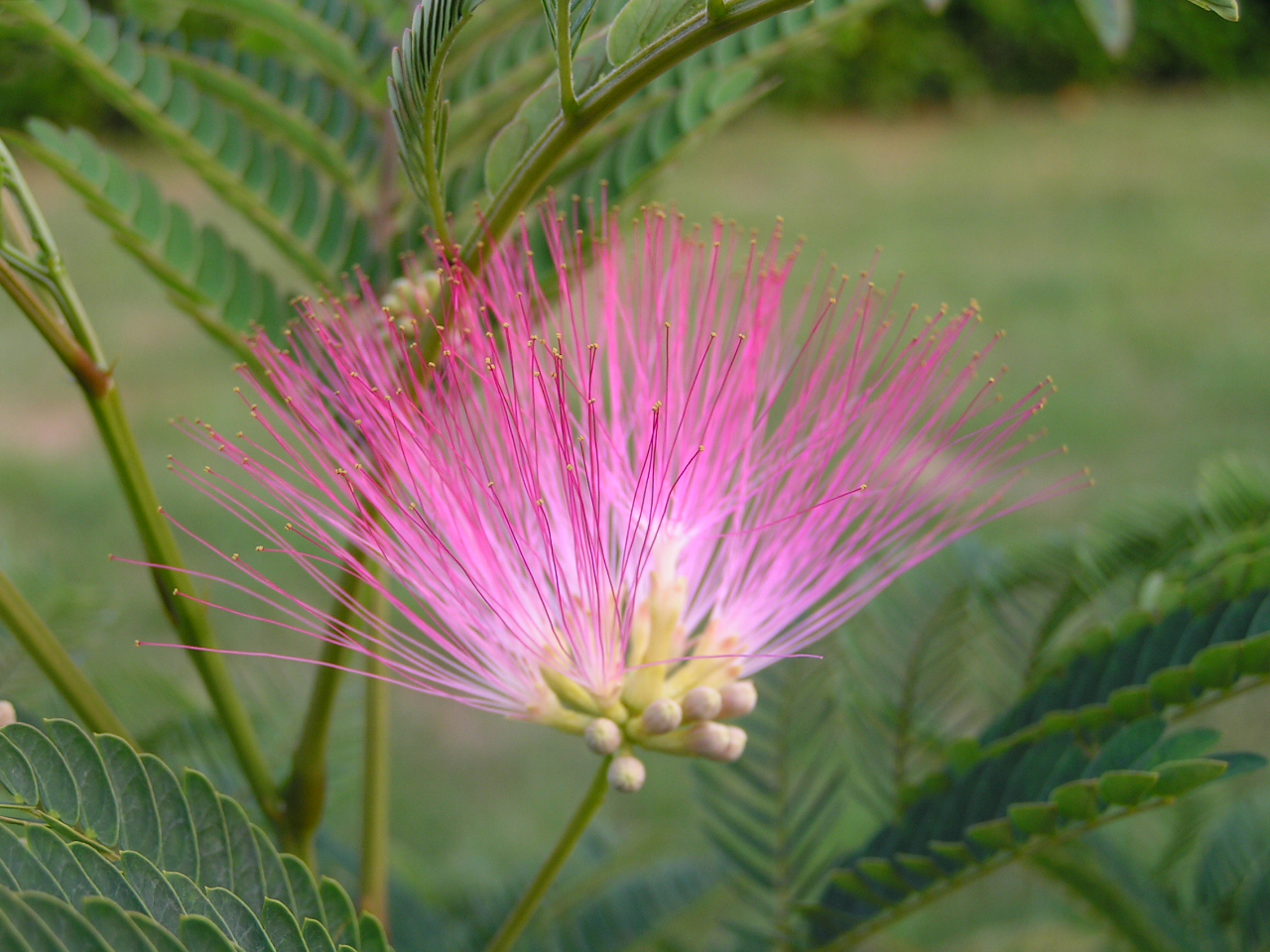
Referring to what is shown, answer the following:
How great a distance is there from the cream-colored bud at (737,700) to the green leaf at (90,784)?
0.37m

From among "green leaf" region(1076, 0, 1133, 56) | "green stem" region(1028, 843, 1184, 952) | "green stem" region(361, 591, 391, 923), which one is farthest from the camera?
"green stem" region(1028, 843, 1184, 952)

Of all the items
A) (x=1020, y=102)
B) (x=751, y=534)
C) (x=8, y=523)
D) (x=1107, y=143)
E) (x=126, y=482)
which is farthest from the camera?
(x=1020, y=102)

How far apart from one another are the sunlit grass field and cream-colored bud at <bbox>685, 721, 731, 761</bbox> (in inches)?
23.4

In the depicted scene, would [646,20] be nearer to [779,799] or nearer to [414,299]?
[414,299]

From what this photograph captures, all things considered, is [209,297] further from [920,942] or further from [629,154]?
[920,942]

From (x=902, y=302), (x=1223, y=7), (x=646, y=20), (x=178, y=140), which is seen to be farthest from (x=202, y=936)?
(x=902, y=302)

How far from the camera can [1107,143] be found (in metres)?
7.02

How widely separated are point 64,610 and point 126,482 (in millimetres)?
631

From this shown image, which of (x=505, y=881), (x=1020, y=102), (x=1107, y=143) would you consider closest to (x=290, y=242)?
(x=505, y=881)

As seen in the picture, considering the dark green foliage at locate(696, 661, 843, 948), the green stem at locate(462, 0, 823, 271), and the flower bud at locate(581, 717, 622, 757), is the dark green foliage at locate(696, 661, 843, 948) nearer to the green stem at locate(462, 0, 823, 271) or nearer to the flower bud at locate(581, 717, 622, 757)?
the flower bud at locate(581, 717, 622, 757)

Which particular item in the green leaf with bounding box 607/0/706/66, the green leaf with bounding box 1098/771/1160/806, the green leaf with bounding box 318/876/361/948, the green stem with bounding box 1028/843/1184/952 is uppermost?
the green leaf with bounding box 607/0/706/66

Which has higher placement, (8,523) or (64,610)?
(64,610)

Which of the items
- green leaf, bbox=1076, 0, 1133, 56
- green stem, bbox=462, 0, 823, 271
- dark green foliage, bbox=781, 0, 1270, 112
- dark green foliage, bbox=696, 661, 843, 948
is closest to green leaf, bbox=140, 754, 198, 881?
green stem, bbox=462, 0, 823, 271

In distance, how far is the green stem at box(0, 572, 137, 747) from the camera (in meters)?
0.70
